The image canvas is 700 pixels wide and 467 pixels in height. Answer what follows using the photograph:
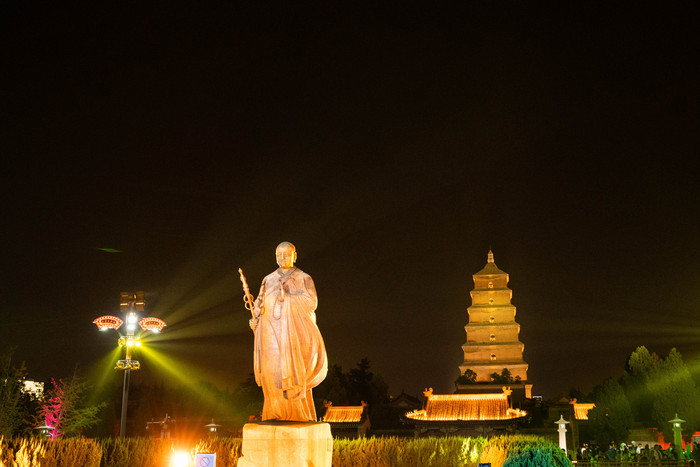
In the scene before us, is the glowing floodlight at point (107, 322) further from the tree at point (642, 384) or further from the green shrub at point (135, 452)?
the tree at point (642, 384)

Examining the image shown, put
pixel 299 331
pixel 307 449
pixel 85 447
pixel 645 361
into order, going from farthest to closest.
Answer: pixel 645 361 < pixel 85 447 < pixel 299 331 < pixel 307 449

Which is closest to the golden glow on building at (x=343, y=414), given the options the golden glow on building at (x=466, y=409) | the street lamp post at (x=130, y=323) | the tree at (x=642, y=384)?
the golden glow on building at (x=466, y=409)

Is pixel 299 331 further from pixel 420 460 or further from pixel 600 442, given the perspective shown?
pixel 600 442

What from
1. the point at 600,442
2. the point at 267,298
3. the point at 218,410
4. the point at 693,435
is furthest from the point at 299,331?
the point at 218,410

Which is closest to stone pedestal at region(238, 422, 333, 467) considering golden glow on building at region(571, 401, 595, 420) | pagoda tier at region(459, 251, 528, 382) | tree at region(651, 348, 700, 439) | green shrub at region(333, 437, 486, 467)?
green shrub at region(333, 437, 486, 467)

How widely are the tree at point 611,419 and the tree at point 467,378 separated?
17.6 metres

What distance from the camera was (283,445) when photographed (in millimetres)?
7539

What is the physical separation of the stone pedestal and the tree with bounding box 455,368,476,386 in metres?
48.9

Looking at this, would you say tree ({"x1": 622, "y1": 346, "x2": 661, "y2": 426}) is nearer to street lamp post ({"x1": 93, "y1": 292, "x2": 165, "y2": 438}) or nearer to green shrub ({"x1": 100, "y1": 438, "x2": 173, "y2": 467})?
street lamp post ({"x1": 93, "y1": 292, "x2": 165, "y2": 438})

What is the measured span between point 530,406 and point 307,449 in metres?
40.6

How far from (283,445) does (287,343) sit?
1.24m

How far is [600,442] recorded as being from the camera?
37.0m

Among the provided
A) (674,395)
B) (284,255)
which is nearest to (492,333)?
(674,395)

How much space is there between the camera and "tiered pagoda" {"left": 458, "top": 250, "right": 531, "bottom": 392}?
59.5 meters
